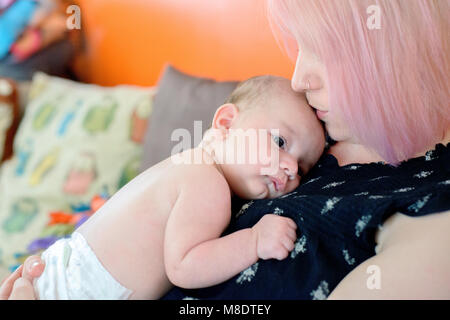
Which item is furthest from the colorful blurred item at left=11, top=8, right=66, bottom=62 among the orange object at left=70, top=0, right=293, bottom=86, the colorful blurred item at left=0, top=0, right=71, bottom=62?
the orange object at left=70, top=0, right=293, bottom=86

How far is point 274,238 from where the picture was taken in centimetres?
65

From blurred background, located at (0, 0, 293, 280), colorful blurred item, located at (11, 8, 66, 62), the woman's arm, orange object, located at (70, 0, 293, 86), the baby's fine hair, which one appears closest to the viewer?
the woman's arm

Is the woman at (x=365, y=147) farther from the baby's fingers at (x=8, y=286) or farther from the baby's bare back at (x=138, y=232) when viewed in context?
the baby's fingers at (x=8, y=286)

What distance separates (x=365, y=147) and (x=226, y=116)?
0.22 metres

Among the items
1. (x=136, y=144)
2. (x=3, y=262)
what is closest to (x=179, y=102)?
(x=136, y=144)

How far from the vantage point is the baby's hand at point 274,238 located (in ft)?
2.14

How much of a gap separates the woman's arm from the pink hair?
0.57 feet

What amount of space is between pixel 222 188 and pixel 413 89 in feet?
0.98

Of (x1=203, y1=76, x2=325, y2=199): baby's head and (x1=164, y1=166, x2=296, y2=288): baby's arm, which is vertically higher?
(x1=203, y1=76, x2=325, y2=199): baby's head

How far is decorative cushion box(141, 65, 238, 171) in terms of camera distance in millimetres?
1211

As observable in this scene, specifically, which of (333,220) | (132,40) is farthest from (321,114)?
(132,40)

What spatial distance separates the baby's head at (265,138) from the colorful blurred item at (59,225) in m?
0.50

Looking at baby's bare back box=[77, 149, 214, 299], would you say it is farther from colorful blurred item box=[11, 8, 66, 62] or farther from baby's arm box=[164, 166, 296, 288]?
colorful blurred item box=[11, 8, 66, 62]

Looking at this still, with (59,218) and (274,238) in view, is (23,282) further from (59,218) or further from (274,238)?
(59,218)
